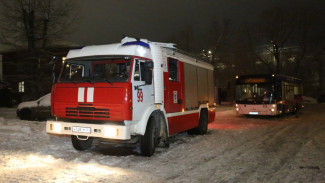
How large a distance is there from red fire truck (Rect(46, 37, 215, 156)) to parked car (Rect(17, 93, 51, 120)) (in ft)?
30.2

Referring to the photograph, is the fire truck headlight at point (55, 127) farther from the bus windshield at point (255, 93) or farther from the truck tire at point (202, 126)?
the bus windshield at point (255, 93)

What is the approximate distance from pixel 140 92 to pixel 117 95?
748 mm

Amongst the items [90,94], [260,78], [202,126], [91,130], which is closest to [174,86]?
[90,94]

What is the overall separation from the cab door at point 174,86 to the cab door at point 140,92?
3.54 feet

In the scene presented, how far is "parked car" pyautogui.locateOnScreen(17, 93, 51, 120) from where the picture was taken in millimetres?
17969

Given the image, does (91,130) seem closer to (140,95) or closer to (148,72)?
(140,95)

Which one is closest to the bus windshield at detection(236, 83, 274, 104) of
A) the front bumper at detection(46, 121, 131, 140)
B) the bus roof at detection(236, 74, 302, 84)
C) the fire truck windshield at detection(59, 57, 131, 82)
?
the bus roof at detection(236, 74, 302, 84)

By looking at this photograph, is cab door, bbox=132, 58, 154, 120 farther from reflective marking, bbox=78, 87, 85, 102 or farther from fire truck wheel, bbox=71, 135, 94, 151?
fire truck wheel, bbox=71, 135, 94, 151

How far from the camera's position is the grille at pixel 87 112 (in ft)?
25.6

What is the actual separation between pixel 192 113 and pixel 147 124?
3.65m

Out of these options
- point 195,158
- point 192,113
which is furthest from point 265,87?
point 195,158

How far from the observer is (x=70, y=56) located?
8.95 m

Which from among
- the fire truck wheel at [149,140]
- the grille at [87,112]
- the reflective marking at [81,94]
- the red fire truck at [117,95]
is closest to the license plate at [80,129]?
the red fire truck at [117,95]

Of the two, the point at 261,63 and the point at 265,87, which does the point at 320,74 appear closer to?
the point at 261,63
